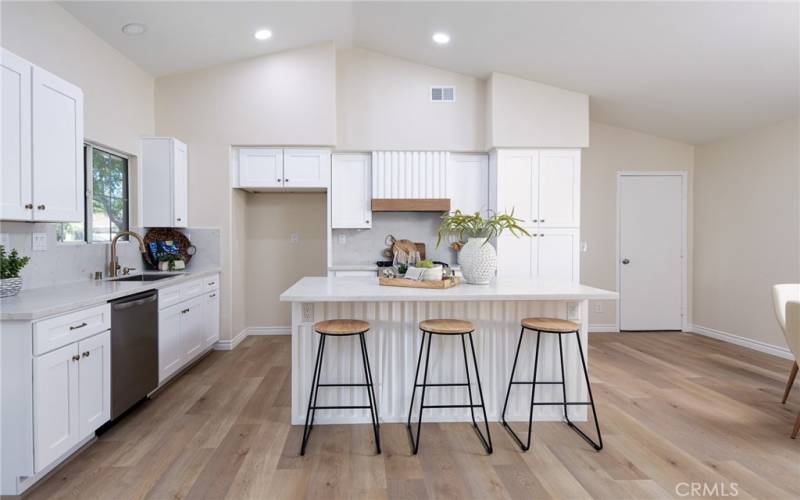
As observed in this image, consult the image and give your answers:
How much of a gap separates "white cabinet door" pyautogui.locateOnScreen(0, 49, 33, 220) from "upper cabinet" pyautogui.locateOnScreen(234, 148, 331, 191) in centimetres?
231

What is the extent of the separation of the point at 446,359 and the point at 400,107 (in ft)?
10.00

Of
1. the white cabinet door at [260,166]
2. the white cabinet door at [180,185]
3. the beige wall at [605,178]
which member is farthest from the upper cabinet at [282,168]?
the beige wall at [605,178]

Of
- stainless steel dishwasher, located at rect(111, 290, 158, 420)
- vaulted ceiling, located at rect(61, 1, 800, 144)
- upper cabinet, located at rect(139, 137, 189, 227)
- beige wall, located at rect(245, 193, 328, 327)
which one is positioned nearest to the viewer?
stainless steel dishwasher, located at rect(111, 290, 158, 420)

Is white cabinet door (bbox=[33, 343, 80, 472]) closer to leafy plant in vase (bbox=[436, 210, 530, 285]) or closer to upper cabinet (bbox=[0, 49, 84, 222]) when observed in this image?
upper cabinet (bbox=[0, 49, 84, 222])

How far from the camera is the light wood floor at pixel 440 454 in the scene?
79.0 inches

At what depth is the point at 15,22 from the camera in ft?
8.50

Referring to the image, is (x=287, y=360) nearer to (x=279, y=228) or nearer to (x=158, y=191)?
(x=279, y=228)

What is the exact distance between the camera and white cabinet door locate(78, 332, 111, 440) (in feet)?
7.36

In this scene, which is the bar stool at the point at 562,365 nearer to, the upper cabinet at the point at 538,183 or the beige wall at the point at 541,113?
the upper cabinet at the point at 538,183

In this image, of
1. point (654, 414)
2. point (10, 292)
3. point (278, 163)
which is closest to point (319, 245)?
point (278, 163)

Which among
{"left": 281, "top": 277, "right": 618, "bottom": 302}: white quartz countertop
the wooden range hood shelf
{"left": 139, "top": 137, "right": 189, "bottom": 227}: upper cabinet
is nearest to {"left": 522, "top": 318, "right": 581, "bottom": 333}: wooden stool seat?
{"left": 281, "top": 277, "right": 618, "bottom": 302}: white quartz countertop

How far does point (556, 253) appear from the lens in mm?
4520

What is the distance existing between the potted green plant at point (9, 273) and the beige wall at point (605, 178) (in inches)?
209

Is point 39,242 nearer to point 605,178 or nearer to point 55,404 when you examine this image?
point 55,404
